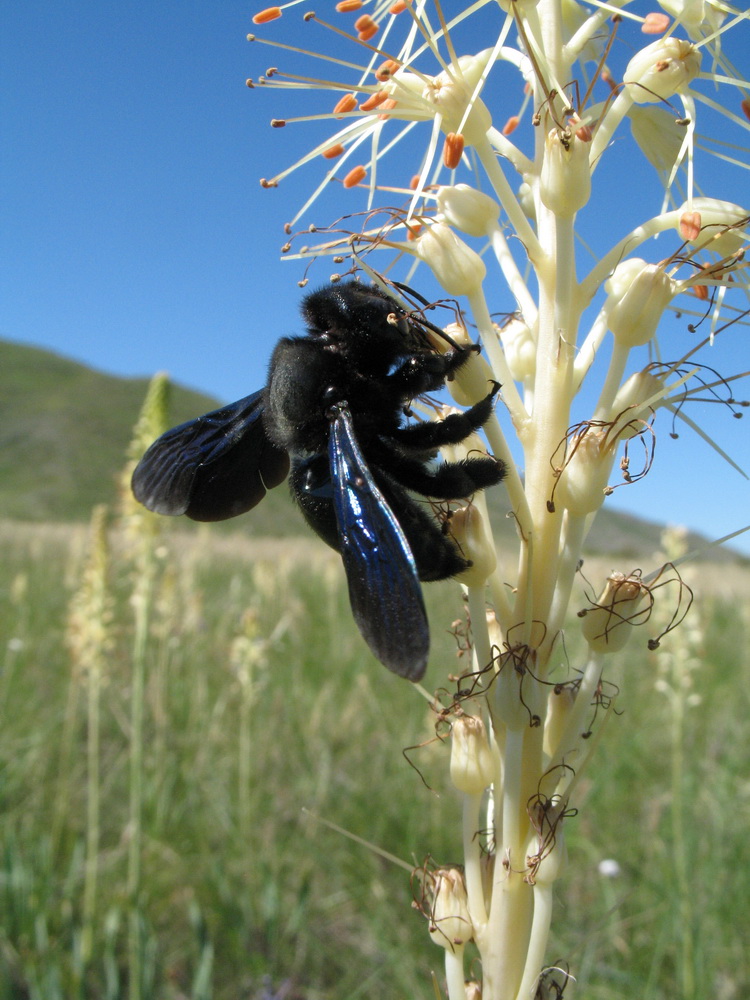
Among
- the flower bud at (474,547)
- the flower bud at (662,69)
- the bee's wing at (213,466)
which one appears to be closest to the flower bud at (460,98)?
the flower bud at (662,69)

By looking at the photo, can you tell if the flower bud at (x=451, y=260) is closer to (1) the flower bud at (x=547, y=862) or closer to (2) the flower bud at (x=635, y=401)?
(2) the flower bud at (x=635, y=401)

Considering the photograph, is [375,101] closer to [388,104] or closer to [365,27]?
[388,104]

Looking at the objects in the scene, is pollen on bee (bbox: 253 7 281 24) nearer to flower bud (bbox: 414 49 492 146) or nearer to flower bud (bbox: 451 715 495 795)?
flower bud (bbox: 414 49 492 146)

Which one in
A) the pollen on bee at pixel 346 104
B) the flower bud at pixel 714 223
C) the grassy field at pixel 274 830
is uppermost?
the pollen on bee at pixel 346 104

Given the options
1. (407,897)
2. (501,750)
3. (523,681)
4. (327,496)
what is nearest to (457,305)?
(327,496)

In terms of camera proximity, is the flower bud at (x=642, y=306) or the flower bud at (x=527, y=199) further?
the flower bud at (x=527, y=199)

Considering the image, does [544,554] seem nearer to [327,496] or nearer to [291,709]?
[327,496]

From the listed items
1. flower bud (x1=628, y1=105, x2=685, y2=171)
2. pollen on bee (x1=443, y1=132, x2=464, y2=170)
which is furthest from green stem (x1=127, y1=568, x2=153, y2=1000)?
flower bud (x1=628, y1=105, x2=685, y2=171)
